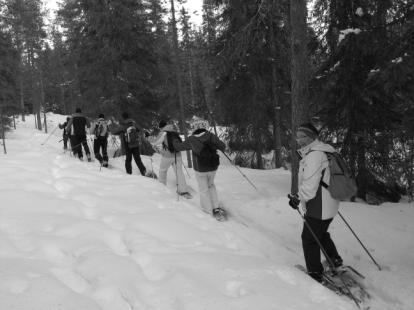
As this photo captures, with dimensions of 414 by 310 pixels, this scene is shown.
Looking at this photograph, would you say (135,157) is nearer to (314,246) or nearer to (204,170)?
(204,170)

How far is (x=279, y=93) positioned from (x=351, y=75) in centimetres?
562

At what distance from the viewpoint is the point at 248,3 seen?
9.77 meters

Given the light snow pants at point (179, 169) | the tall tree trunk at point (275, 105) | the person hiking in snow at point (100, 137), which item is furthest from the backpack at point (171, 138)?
the tall tree trunk at point (275, 105)

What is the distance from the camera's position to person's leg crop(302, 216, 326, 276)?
4211 millimetres

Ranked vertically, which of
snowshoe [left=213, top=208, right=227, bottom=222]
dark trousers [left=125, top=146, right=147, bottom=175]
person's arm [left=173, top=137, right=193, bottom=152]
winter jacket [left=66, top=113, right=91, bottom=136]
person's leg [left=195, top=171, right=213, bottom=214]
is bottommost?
snowshoe [left=213, top=208, right=227, bottom=222]

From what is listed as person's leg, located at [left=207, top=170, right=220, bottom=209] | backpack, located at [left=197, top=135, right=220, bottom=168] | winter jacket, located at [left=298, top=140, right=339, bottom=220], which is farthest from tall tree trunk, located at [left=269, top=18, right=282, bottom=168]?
winter jacket, located at [left=298, top=140, right=339, bottom=220]

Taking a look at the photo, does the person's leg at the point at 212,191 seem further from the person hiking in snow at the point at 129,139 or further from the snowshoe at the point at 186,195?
the person hiking in snow at the point at 129,139

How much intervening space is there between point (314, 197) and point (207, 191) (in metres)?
3.04

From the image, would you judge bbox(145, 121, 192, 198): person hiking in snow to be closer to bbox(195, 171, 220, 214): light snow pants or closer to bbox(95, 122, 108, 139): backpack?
bbox(195, 171, 220, 214): light snow pants

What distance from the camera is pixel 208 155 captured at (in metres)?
6.47

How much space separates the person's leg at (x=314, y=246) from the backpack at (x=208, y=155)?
2.77m

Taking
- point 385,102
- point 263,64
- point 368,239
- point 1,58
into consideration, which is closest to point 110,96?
point 1,58

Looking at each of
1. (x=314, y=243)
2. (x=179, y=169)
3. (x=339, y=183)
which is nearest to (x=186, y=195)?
(x=179, y=169)

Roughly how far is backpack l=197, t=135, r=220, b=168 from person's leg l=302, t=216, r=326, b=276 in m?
2.77
